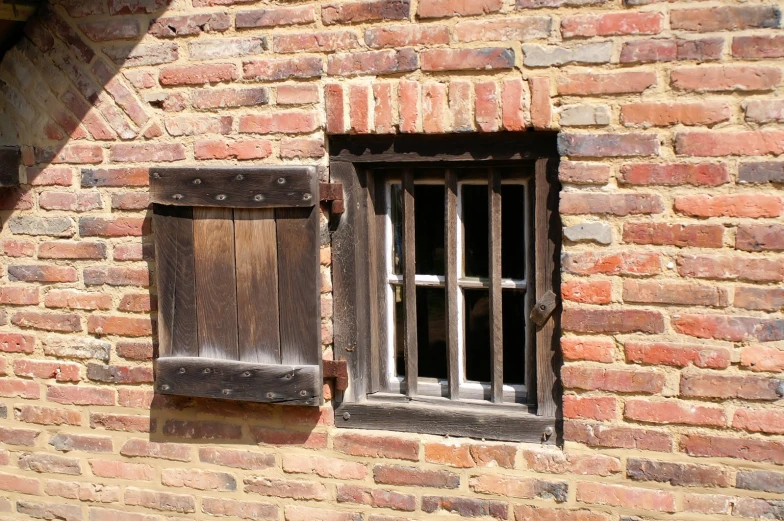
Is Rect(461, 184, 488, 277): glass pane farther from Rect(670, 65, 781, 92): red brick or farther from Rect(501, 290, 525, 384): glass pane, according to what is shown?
Rect(670, 65, 781, 92): red brick

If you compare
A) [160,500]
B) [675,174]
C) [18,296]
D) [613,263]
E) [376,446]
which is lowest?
[160,500]

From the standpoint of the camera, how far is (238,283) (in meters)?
3.12

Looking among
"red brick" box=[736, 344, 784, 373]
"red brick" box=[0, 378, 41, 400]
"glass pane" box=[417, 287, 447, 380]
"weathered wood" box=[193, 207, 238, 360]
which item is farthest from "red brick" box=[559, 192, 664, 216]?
"red brick" box=[0, 378, 41, 400]

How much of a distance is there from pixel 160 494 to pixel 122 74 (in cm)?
172

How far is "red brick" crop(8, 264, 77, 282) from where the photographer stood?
341cm

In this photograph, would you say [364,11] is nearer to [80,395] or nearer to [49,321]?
[49,321]

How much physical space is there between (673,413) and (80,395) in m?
2.38

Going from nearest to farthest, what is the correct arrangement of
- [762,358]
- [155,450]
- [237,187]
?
1. [762,358]
2. [237,187]
3. [155,450]

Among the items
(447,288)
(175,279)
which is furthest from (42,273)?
(447,288)

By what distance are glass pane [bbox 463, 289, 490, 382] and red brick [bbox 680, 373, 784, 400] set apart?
2.53 ft

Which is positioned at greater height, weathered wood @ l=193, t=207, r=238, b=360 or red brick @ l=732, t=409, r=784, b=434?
weathered wood @ l=193, t=207, r=238, b=360

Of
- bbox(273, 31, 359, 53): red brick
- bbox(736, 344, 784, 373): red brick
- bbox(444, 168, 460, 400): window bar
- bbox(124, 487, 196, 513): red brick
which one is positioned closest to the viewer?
bbox(736, 344, 784, 373): red brick

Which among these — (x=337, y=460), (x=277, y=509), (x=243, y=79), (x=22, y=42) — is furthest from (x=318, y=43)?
(x=277, y=509)

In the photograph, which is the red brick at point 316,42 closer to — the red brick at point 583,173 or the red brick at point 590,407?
the red brick at point 583,173
